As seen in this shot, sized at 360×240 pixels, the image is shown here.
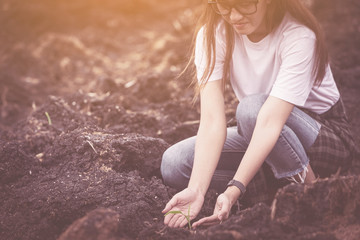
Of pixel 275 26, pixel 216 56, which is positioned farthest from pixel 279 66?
pixel 216 56

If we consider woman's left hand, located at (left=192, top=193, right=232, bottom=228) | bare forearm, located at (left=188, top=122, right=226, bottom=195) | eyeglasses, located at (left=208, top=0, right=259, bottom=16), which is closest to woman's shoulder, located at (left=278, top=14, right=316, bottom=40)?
eyeglasses, located at (left=208, top=0, right=259, bottom=16)

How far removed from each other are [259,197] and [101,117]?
1.47 metres

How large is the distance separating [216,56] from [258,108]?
37cm

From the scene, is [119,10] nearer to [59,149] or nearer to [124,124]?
[124,124]

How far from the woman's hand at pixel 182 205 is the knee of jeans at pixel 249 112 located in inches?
17.5

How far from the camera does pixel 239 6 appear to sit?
77.0 inches

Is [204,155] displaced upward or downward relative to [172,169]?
upward

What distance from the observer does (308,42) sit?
208 centimetres

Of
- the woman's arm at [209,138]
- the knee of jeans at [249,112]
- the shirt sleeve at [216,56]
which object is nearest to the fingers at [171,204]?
the woman's arm at [209,138]

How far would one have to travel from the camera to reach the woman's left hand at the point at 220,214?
1.91 m

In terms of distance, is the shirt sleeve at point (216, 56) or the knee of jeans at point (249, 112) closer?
the knee of jeans at point (249, 112)

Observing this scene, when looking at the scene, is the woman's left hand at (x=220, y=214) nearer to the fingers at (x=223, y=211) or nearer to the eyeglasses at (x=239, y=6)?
the fingers at (x=223, y=211)

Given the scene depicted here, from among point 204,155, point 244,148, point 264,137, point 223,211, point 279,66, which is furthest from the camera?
point 244,148

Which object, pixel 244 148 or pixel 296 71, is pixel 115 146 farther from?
pixel 296 71
